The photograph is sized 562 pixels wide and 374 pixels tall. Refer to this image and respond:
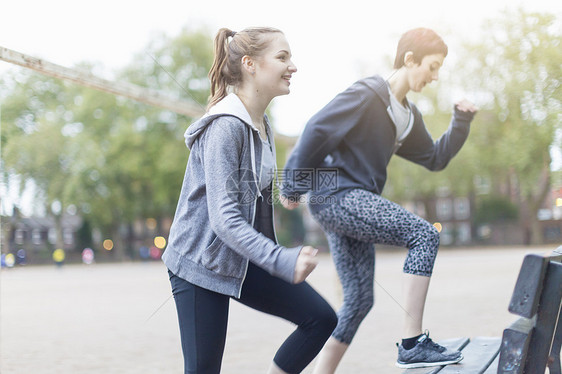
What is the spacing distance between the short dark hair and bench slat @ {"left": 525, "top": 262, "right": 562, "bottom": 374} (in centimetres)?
122

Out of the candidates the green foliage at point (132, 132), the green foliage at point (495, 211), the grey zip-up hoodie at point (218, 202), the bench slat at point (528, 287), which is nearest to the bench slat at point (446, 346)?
the bench slat at point (528, 287)

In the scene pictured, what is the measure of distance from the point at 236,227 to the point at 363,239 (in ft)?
3.33

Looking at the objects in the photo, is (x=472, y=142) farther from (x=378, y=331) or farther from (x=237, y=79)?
(x=237, y=79)

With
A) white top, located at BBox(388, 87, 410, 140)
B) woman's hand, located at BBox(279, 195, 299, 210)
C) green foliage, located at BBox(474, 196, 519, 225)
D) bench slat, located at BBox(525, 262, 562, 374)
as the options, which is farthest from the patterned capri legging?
green foliage, located at BBox(474, 196, 519, 225)

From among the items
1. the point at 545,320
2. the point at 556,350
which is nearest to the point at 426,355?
the point at 556,350

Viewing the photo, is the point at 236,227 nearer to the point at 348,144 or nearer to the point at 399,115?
the point at 348,144

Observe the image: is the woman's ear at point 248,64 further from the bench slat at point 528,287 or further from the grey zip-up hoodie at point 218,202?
the bench slat at point 528,287

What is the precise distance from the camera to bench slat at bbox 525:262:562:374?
2.02m

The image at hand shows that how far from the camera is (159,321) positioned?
8.84 metres

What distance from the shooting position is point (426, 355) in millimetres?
Answer: 2674

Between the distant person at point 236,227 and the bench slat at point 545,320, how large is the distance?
680 millimetres

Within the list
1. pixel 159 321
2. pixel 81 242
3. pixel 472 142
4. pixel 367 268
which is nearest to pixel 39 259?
pixel 81 242

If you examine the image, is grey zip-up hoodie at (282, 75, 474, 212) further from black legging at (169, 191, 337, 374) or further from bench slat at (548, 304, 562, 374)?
bench slat at (548, 304, 562, 374)

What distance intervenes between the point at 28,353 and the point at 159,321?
2.62 metres
